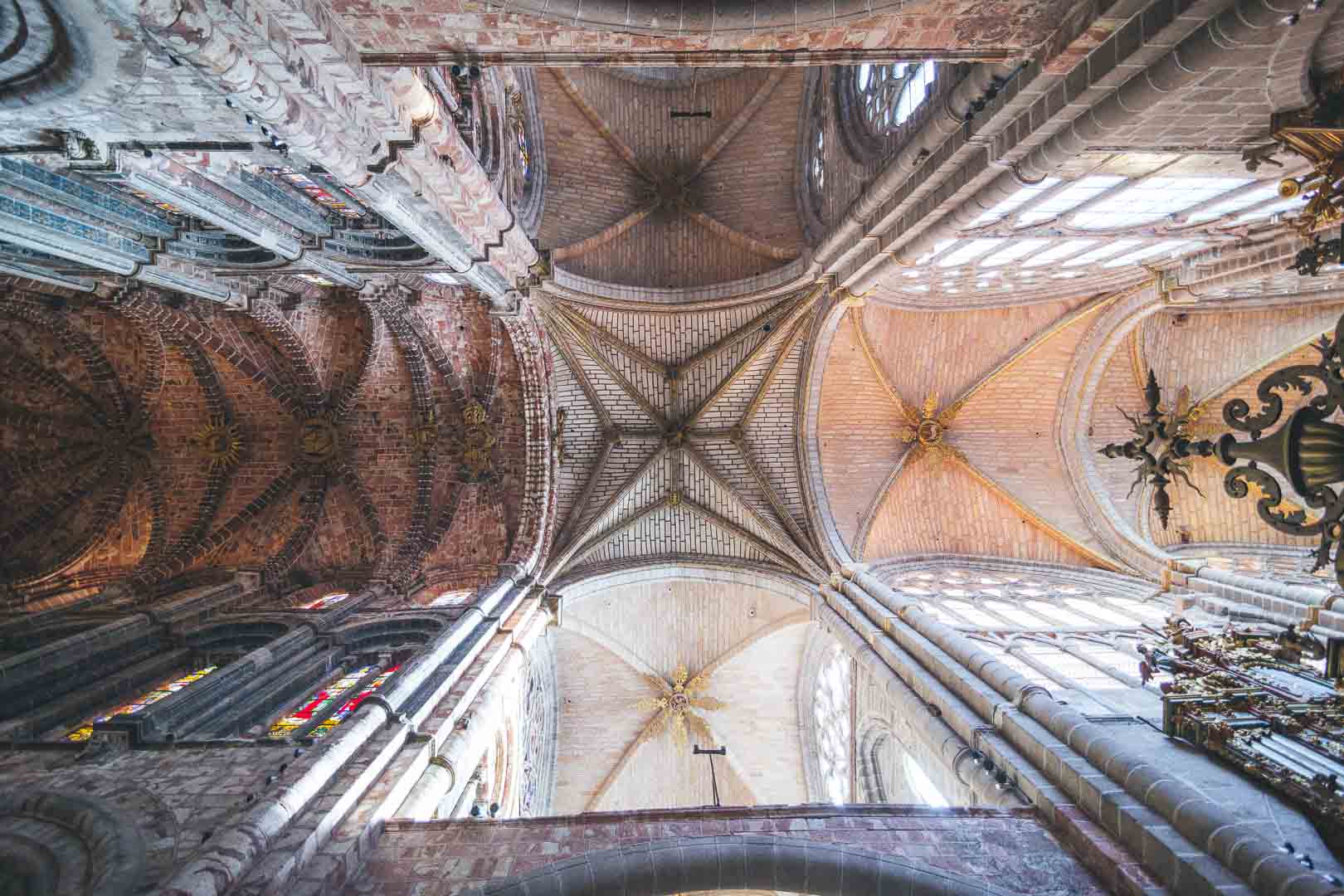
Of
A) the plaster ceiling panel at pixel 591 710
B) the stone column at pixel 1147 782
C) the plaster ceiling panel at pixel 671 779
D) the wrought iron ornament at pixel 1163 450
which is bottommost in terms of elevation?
the plaster ceiling panel at pixel 671 779

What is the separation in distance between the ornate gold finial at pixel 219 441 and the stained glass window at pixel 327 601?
4.01m

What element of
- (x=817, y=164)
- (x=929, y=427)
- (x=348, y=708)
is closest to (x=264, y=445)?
(x=348, y=708)

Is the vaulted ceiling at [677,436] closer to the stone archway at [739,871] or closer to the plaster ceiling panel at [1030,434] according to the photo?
the plaster ceiling panel at [1030,434]

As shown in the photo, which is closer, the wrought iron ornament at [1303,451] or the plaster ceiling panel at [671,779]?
the wrought iron ornament at [1303,451]

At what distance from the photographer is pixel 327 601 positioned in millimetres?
12133

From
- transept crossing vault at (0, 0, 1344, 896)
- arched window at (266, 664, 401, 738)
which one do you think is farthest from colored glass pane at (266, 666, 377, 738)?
transept crossing vault at (0, 0, 1344, 896)

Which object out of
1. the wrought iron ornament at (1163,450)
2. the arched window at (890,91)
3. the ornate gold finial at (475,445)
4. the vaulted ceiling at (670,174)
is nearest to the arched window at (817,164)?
the vaulted ceiling at (670,174)

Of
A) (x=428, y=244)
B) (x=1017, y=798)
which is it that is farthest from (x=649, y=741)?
(x=428, y=244)

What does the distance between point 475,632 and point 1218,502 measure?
1408 centimetres

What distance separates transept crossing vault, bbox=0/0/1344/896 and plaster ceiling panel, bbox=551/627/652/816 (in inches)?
3.9

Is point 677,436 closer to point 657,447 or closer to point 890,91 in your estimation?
point 657,447

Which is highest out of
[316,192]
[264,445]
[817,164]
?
[817,164]

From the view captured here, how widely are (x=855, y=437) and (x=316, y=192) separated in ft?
36.8

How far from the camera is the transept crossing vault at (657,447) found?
4.40 meters
